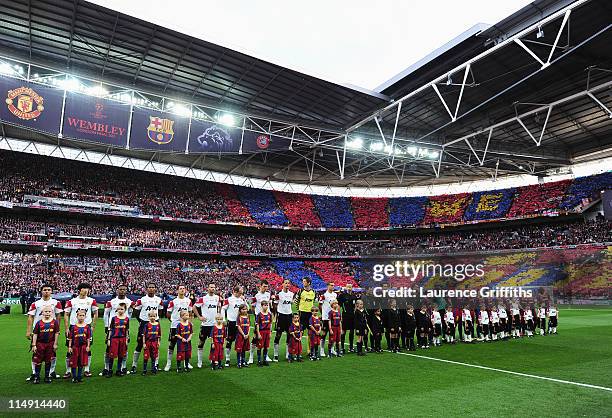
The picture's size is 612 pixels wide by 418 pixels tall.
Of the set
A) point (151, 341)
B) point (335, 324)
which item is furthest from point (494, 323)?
point (151, 341)

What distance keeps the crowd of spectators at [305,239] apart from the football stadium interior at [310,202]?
0.81 feet

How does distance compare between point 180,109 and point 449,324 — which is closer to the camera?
point 449,324

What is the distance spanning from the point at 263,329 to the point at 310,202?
1650 inches

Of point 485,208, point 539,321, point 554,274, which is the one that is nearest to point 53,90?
point 539,321

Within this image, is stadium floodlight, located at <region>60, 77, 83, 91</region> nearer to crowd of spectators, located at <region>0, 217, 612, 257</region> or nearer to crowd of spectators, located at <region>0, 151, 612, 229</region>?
crowd of spectators, located at <region>0, 151, 612, 229</region>

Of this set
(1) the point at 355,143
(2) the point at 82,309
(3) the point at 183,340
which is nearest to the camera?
(2) the point at 82,309

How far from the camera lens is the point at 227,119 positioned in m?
26.1

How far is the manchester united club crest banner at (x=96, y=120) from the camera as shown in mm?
21453

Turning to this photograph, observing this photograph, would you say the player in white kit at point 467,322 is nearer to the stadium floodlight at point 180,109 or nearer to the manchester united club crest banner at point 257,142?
the manchester united club crest banner at point 257,142

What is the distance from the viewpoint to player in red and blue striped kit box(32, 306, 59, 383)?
26.8 feet

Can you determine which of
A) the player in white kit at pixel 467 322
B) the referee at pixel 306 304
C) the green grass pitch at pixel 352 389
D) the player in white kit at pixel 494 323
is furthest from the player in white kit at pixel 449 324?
the referee at pixel 306 304

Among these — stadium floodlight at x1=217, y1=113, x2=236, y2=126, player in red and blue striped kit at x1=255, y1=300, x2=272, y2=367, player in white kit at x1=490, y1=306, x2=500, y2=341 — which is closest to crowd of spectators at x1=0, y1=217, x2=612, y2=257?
stadium floodlight at x1=217, y1=113, x2=236, y2=126

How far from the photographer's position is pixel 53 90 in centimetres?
2097

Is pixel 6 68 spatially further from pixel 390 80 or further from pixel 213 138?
pixel 390 80
